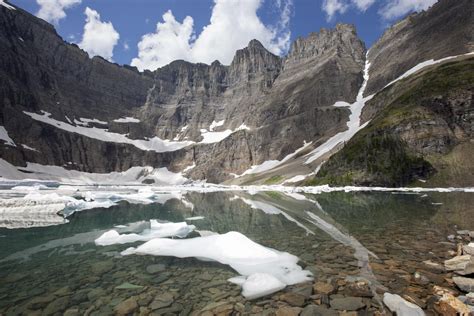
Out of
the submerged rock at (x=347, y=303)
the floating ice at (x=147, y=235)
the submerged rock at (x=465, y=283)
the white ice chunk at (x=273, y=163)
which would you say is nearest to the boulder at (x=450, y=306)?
the submerged rock at (x=465, y=283)

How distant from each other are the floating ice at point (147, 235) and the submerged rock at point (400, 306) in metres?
15.4

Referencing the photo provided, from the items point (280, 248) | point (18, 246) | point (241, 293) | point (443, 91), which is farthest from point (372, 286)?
point (443, 91)

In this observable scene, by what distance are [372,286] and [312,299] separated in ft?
8.34

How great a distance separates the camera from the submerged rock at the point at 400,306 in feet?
29.0

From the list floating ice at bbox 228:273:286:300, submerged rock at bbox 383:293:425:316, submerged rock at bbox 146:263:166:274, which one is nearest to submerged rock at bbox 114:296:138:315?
submerged rock at bbox 146:263:166:274

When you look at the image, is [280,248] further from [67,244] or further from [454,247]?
[67,244]

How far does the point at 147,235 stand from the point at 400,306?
59.5ft

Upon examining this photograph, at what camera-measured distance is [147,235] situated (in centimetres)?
2309

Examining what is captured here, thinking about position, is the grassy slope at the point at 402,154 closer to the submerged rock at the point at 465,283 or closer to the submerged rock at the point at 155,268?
the submerged rock at the point at 465,283

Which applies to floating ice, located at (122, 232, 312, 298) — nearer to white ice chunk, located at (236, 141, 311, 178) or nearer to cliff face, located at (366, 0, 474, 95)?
white ice chunk, located at (236, 141, 311, 178)

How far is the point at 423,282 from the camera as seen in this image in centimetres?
1148

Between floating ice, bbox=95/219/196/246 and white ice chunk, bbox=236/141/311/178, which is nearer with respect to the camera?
A: floating ice, bbox=95/219/196/246

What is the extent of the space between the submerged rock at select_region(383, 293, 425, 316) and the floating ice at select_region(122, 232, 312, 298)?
3.33 m

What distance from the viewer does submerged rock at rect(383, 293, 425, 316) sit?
8852 mm
